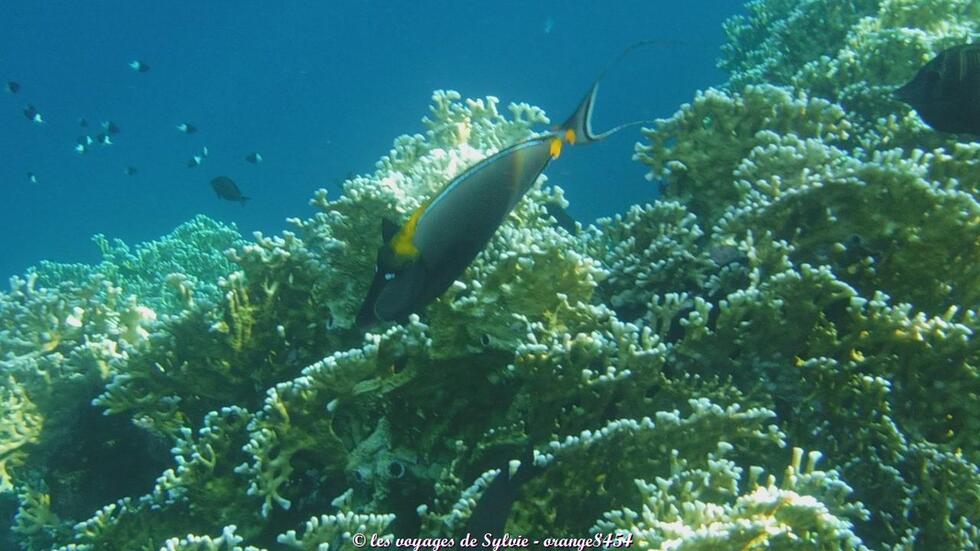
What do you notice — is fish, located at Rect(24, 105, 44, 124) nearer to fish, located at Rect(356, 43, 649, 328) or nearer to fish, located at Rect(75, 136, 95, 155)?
fish, located at Rect(75, 136, 95, 155)

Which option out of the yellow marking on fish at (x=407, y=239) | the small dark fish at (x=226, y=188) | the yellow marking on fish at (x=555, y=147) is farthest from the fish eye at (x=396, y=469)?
the small dark fish at (x=226, y=188)

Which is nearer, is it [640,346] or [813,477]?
[813,477]

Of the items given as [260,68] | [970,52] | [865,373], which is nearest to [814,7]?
[970,52]

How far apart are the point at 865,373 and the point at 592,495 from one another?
139cm

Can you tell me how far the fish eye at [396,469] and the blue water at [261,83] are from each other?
61.7 metres

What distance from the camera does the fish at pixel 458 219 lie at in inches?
69.5

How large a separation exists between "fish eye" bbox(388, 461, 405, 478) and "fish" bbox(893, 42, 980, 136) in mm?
3317

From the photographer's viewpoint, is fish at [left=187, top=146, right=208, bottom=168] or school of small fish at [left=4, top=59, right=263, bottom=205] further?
fish at [left=187, top=146, right=208, bottom=168]

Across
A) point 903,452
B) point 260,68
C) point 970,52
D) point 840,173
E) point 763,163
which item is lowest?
point 903,452

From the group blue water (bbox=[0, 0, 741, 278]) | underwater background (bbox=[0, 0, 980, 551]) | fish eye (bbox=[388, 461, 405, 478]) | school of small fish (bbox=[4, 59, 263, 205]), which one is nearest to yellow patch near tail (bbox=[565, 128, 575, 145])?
underwater background (bbox=[0, 0, 980, 551])

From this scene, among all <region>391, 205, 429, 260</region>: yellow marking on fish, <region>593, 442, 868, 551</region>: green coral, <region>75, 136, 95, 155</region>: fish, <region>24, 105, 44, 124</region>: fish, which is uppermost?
<region>24, 105, 44, 124</region>: fish

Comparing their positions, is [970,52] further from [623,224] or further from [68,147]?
[68,147]

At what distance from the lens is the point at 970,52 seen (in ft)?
10.1

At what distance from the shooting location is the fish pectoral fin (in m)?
1.84
